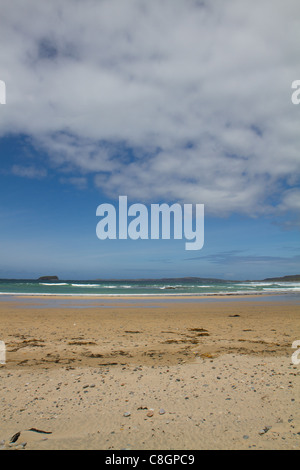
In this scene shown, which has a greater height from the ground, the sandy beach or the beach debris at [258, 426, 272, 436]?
the beach debris at [258, 426, 272, 436]

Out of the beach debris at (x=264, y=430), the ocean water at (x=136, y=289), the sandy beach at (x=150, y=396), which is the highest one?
the beach debris at (x=264, y=430)

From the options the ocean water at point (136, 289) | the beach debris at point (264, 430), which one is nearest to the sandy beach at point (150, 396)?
the beach debris at point (264, 430)

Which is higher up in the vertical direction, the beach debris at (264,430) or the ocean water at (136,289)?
the beach debris at (264,430)

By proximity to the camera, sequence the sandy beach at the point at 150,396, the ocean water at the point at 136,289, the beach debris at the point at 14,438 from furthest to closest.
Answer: the ocean water at the point at 136,289 < the sandy beach at the point at 150,396 < the beach debris at the point at 14,438

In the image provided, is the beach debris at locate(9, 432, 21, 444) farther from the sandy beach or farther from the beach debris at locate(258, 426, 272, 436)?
the beach debris at locate(258, 426, 272, 436)

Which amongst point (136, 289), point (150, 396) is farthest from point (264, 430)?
point (136, 289)

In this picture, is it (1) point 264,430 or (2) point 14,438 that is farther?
(1) point 264,430

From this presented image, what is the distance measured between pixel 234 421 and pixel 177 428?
31.2 inches

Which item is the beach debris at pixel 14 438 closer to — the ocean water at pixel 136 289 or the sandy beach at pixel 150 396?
the sandy beach at pixel 150 396

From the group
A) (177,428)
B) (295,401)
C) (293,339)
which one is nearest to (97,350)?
(177,428)

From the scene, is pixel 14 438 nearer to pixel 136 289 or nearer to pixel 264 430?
pixel 264 430

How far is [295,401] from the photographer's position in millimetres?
4586

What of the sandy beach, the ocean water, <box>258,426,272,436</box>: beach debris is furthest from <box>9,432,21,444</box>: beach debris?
the ocean water
